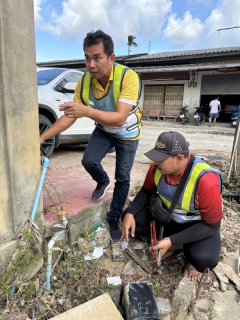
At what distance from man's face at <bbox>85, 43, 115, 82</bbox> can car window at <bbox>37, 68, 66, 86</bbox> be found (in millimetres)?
2655

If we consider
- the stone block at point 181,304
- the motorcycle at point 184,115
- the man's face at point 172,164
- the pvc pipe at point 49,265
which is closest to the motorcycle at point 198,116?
the motorcycle at point 184,115

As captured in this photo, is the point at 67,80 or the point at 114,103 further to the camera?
the point at 67,80

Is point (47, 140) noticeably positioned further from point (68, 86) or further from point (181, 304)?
Answer: point (181, 304)

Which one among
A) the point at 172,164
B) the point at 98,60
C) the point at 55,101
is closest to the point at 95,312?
the point at 172,164

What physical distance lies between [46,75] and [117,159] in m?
3.07

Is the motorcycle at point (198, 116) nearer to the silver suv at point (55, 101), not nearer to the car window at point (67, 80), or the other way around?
the silver suv at point (55, 101)

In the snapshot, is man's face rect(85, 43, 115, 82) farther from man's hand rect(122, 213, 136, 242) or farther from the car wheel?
the car wheel

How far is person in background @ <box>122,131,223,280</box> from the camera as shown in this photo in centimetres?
201

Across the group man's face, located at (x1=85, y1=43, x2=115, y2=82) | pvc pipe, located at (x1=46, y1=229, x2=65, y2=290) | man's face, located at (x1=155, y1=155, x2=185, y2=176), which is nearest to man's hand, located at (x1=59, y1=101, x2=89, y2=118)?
man's face, located at (x1=85, y1=43, x2=115, y2=82)

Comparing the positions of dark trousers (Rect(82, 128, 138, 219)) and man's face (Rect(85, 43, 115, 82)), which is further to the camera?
dark trousers (Rect(82, 128, 138, 219))

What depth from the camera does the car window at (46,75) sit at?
15.1 ft

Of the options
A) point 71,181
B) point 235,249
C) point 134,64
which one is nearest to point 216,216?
point 235,249

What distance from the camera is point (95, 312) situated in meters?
1.64

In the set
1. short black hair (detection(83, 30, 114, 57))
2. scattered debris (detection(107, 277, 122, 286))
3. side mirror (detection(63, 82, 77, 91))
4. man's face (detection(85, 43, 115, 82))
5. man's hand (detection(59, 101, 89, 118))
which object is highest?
short black hair (detection(83, 30, 114, 57))
